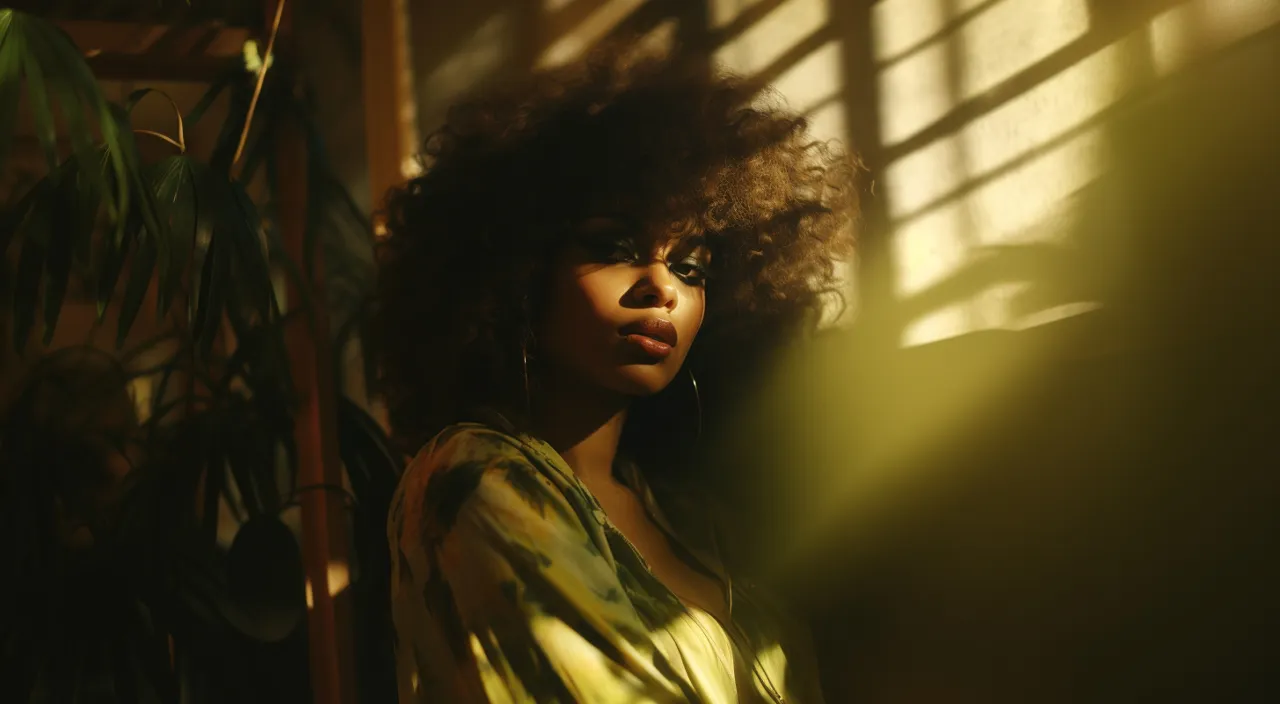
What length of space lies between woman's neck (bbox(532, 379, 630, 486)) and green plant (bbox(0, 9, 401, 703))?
0.40 m

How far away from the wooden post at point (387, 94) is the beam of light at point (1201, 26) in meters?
0.90

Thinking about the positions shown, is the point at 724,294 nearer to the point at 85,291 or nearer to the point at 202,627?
the point at 202,627

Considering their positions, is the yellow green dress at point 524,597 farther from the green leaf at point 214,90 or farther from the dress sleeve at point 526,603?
the green leaf at point 214,90

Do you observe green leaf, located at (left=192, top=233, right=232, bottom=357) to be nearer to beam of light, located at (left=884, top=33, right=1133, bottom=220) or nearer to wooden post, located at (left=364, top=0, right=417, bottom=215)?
wooden post, located at (left=364, top=0, right=417, bottom=215)

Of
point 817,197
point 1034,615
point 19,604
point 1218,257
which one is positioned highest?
point 817,197

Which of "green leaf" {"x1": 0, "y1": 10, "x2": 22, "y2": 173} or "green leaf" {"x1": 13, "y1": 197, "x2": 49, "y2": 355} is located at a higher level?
"green leaf" {"x1": 0, "y1": 10, "x2": 22, "y2": 173}

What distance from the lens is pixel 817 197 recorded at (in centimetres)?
117

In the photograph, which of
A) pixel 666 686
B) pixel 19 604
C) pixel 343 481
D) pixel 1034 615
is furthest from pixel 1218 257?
pixel 19 604

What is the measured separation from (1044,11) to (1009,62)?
0.06m

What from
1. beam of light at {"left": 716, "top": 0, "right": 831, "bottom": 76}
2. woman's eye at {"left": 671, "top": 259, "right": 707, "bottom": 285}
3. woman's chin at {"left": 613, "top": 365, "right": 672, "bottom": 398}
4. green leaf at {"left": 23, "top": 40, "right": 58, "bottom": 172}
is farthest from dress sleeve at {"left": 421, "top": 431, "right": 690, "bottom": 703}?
beam of light at {"left": 716, "top": 0, "right": 831, "bottom": 76}

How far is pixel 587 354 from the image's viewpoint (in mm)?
1007

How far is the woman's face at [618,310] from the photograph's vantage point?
100cm

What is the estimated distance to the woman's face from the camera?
100 centimetres

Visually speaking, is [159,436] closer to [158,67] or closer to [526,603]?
[158,67]
